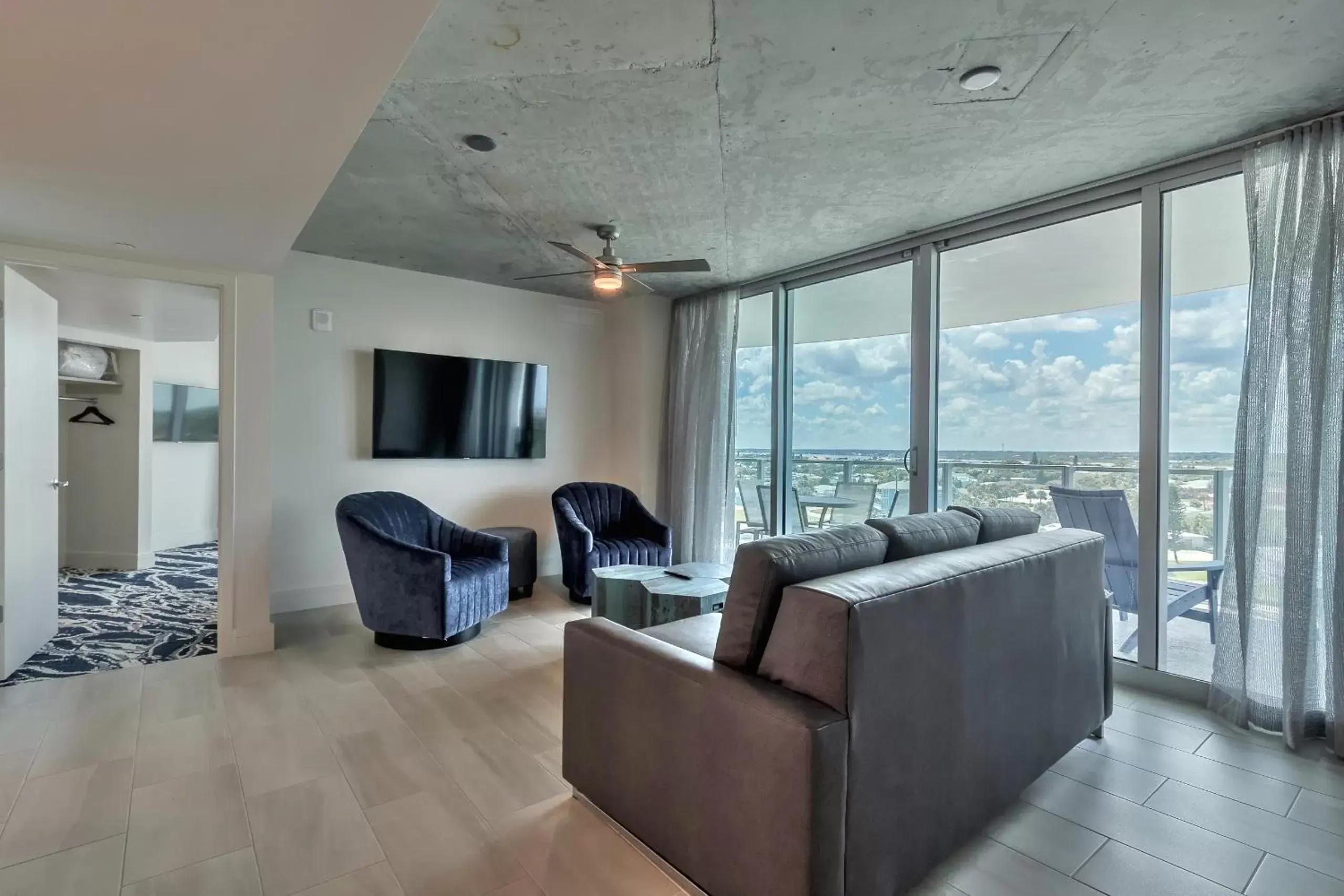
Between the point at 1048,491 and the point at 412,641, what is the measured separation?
12.5ft

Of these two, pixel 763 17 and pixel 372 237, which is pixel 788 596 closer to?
pixel 763 17

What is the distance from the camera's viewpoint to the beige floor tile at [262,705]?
2.56 metres

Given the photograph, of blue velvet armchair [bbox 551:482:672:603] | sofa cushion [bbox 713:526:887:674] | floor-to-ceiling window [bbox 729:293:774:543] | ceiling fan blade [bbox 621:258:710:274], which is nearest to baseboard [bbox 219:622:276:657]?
blue velvet armchair [bbox 551:482:672:603]

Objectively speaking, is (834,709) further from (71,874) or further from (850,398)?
(850,398)

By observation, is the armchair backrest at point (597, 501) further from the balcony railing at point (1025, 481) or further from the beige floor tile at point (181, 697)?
the beige floor tile at point (181, 697)

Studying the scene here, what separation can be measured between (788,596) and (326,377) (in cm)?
410

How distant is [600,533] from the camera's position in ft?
16.3

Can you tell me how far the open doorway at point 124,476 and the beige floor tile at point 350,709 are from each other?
118 cm

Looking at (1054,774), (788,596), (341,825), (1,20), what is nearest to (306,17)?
(1,20)

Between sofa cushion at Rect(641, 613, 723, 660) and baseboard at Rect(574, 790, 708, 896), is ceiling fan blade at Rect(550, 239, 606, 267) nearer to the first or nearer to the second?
sofa cushion at Rect(641, 613, 723, 660)

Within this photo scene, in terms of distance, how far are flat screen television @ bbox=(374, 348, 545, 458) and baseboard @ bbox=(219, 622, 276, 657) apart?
1476 mm

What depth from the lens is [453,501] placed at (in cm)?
494

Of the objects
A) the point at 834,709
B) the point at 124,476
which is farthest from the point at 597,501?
the point at 124,476

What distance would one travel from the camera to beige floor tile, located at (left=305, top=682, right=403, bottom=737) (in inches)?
98.8
